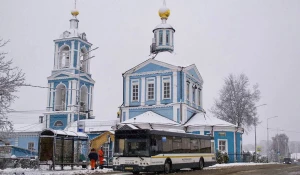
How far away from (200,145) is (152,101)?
639 inches

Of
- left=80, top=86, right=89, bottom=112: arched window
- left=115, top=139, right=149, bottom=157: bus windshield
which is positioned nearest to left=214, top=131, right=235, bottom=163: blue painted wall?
left=115, top=139, right=149, bottom=157: bus windshield

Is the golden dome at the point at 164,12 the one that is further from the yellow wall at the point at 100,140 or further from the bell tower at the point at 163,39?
the yellow wall at the point at 100,140

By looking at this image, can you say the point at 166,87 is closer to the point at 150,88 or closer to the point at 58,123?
the point at 150,88

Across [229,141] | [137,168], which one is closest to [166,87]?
[229,141]

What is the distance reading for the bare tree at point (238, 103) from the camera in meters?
53.7

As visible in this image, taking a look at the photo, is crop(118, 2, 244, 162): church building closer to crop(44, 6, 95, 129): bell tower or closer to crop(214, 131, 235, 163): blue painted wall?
crop(214, 131, 235, 163): blue painted wall

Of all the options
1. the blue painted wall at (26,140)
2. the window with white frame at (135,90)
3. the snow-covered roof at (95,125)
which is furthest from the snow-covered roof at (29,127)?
the window with white frame at (135,90)

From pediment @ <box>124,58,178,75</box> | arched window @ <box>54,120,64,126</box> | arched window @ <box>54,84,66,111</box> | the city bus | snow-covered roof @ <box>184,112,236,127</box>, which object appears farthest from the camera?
arched window @ <box>54,84,66,111</box>

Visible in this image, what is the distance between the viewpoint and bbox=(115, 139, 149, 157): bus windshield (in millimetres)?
20625

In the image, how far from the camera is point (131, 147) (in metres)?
21.0

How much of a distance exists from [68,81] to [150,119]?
16.3 metres

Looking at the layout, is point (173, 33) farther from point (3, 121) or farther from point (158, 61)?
point (3, 121)

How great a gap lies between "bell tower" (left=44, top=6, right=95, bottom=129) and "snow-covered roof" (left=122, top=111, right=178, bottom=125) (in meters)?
12.5

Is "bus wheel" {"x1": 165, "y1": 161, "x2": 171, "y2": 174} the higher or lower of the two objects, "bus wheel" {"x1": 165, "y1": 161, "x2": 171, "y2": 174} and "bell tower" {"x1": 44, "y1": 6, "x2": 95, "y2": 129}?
the lower
